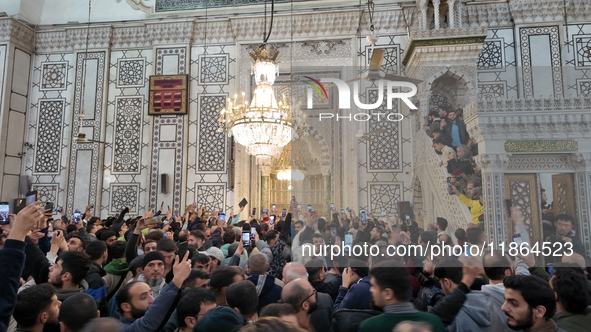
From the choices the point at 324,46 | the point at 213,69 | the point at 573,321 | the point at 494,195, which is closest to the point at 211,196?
the point at 213,69

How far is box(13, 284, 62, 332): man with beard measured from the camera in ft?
5.01

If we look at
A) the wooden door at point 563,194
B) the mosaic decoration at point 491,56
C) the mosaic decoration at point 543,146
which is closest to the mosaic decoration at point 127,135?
the mosaic decoration at point 491,56

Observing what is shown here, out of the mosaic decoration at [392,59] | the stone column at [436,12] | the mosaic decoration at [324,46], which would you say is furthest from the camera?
the mosaic decoration at [324,46]

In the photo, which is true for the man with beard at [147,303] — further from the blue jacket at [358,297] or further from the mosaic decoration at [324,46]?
the mosaic decoration at [324,46]

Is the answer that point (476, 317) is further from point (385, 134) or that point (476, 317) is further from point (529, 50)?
point (529, 50)

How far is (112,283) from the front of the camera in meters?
2.60

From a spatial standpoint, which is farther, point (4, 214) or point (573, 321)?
point (4, 214)

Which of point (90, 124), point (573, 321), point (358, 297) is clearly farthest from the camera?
point (90, 124)

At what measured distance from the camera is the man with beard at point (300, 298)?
1.81 m

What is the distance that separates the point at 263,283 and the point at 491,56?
8.31 m

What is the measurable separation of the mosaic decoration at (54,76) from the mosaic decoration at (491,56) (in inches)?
384

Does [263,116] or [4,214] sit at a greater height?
[263,116]

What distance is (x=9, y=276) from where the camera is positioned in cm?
125

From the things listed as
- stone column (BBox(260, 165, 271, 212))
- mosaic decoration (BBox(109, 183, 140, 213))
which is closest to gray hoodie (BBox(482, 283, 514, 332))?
stone column (BBox(260, 165, 271, 212))
